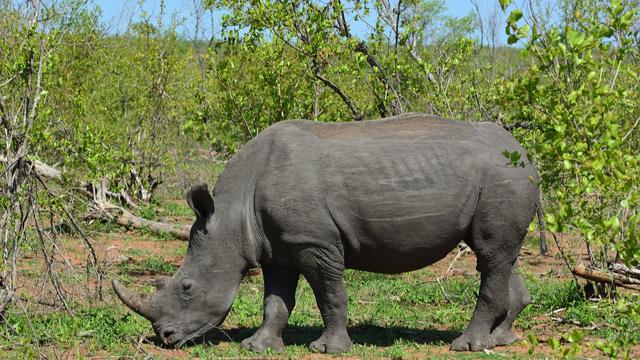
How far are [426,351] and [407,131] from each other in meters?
1.93

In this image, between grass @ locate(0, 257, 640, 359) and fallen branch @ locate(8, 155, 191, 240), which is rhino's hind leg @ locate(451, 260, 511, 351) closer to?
grass @ locate(0, 257, 640, 359)

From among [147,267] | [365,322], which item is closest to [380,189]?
[365,322]

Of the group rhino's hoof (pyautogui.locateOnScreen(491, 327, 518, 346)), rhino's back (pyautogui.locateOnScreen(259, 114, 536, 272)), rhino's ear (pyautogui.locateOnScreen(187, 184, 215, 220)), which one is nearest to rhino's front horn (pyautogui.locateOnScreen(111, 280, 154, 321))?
rhino's ear (pyautogui.locateOnScreen(187, 184, 215, 220))

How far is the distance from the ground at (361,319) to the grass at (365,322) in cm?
1

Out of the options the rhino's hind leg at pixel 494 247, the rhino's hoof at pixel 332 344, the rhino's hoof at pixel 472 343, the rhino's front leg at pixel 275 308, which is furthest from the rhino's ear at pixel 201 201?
the rhino's hoof at pixel 472 343

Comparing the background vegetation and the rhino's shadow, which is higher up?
the background vegetation

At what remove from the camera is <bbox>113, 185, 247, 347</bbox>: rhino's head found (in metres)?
8.30

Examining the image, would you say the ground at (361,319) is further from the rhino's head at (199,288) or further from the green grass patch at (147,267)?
the rhino's head at (199,288)

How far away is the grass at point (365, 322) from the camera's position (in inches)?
324

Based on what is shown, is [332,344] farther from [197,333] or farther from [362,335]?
[197,333]

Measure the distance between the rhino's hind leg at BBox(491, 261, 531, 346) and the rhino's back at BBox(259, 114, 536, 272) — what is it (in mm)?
789

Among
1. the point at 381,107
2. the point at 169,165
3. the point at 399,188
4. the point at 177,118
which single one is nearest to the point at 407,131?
the point at 399,188

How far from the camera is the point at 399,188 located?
8195mm

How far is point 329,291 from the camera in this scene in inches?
326
